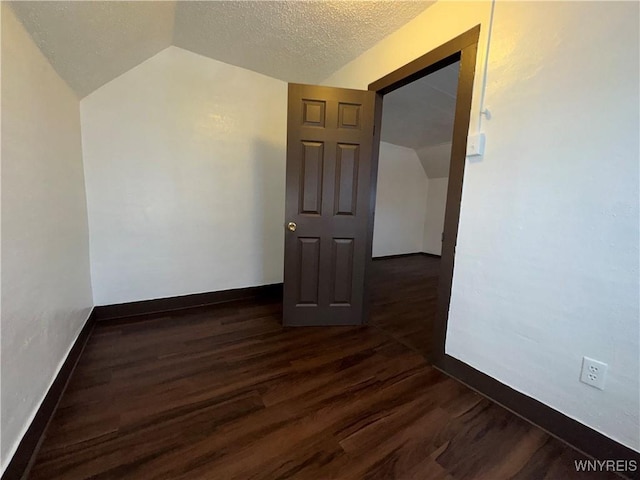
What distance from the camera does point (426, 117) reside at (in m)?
3.97

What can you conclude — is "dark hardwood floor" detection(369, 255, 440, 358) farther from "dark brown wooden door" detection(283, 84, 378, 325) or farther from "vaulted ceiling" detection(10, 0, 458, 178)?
"vaulted ceiling" detection(10, 0, 458, 178)

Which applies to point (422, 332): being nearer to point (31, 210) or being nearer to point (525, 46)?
point (525, 46)

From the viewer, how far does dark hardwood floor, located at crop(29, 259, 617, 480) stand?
1.11m

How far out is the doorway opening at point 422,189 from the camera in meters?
1.66

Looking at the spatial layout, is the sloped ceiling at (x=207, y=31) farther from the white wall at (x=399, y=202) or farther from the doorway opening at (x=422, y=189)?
the white wall at (x=399, y=202)

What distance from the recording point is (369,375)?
5.62 ft

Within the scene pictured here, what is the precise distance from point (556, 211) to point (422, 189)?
4926mm

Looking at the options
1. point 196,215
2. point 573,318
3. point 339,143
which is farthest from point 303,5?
point 573,318

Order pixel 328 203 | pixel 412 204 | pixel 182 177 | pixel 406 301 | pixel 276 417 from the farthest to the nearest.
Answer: pixel 412 204 → pixel 406 301 → pixel 182 177 → pixel 328 203 → pixel 276 417

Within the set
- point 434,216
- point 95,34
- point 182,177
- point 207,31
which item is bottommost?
point 434,216

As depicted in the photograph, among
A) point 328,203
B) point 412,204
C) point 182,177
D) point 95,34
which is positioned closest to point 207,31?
point 95,34

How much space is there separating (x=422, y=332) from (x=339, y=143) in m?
1.72

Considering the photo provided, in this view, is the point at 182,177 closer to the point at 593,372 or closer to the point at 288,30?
the point at 288,30

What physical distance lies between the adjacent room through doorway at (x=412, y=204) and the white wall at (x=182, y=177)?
5.04 ft
